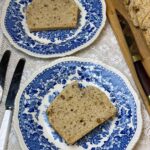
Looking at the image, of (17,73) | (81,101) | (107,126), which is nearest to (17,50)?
(17,73)

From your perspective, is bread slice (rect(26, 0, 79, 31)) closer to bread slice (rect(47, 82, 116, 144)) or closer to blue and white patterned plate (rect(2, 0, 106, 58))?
blue and white patterned plate (rect(2, 0, 106, 58))

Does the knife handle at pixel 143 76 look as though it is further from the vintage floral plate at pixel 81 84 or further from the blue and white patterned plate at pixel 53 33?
the blue and white patterned plate at pixel 53 33

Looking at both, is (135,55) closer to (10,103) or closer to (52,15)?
(52,15)

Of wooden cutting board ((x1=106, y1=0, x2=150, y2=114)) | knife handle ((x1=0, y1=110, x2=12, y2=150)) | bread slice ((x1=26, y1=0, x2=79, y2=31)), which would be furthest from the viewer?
bread slice ((x1=26, y1=0, x2=79, y2=31))

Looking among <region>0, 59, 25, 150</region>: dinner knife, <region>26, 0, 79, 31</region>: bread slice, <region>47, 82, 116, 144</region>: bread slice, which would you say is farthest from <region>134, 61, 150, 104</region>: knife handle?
<region>0, 59, 25, 150</region>: dinner knife

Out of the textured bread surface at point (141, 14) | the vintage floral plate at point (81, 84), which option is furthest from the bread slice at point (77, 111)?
the textured bread surface at point (141, 14)

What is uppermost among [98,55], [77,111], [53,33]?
[53,33]

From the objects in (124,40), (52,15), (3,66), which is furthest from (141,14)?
(3,66)
